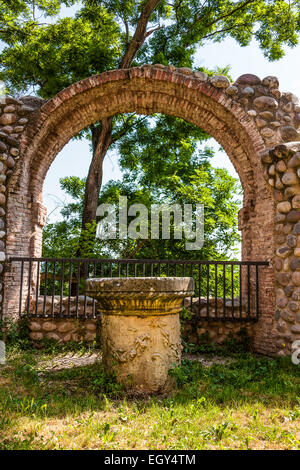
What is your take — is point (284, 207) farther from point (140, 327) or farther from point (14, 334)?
point (14, 334)

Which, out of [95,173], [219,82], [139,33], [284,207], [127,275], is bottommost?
[127,275]

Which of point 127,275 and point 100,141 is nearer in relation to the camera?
point 127,275

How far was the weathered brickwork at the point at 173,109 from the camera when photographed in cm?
520

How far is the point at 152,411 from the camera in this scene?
2541 millimetres

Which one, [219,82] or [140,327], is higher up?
[219,82]

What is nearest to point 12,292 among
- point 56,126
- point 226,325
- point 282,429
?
point 56,126

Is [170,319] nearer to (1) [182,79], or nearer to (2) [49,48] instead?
(1) [182,79]

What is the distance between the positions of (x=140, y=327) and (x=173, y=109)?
472cm

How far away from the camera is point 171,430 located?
2.25 m
